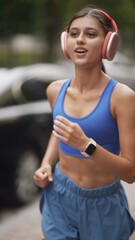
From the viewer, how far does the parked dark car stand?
18.0 feet

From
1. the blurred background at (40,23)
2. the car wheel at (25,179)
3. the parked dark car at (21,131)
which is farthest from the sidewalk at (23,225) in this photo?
the blurred background at (40,23)

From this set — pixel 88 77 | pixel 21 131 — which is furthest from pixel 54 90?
pixel 21 131

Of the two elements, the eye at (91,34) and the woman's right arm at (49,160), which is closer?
the eye at (91,34)

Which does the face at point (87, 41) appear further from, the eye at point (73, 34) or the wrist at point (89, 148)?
the wrist at point (89, 148)

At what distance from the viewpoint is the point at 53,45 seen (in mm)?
20391

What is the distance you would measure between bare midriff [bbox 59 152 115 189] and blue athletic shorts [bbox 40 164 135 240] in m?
0.02

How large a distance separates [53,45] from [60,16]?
190cm

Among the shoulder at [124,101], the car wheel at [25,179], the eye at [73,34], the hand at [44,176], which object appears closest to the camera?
the shoulder at [124,101]

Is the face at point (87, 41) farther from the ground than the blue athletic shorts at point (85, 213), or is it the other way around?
the face at point (87, 41)

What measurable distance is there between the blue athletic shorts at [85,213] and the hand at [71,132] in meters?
0.36

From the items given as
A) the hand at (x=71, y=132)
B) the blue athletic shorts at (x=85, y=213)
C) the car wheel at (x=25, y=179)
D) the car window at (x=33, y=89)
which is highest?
the hand at (x=71, y=132)

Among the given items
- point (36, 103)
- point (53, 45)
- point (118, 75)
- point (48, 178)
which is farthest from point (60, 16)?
point (48, 178)

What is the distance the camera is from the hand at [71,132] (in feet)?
6.41

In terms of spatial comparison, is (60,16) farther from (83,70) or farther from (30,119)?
(83,70)
